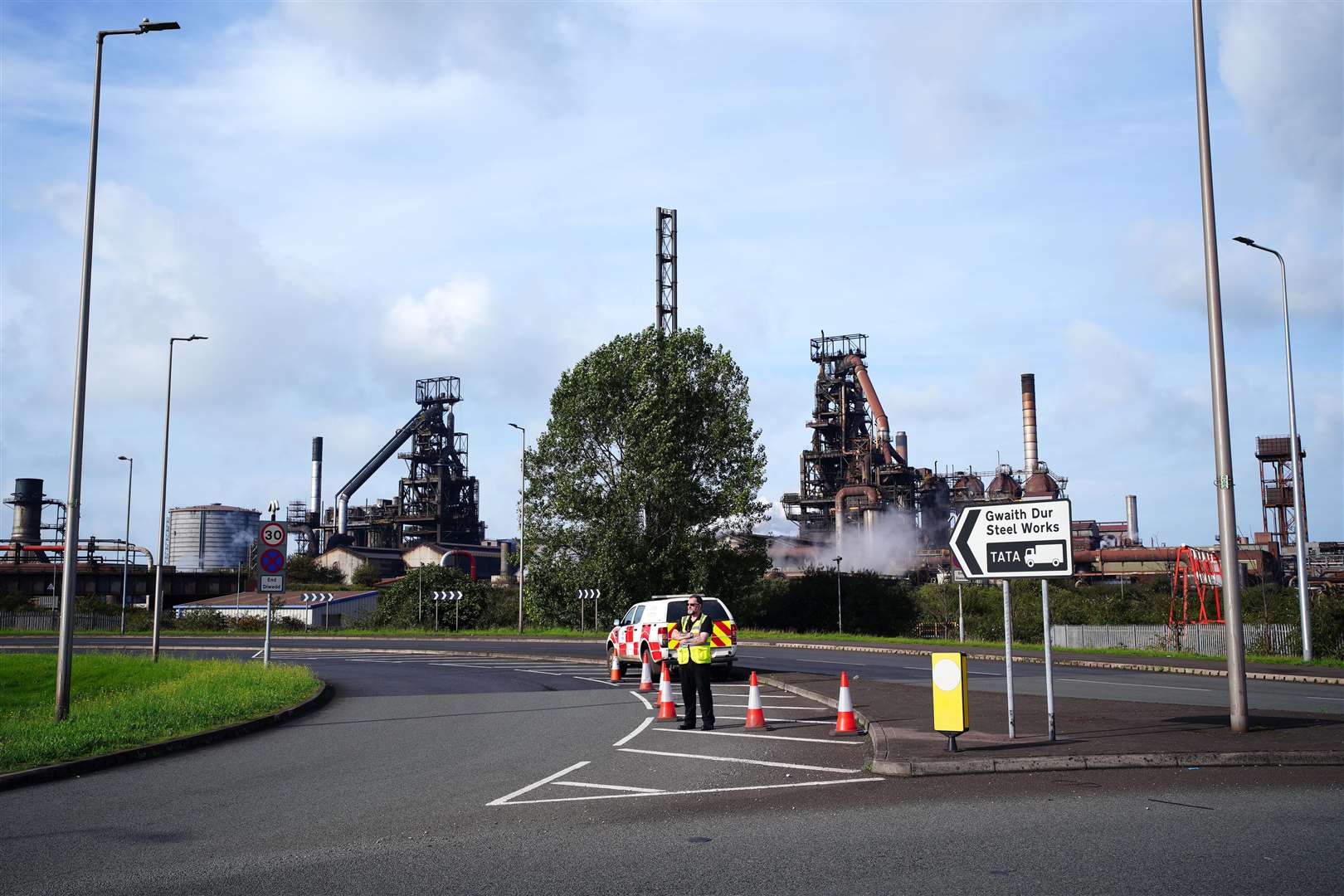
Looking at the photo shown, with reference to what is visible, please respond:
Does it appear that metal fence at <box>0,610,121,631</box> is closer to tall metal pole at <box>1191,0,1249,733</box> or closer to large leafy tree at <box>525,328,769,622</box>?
large leafy tree at <box>525,328,769,622</box>

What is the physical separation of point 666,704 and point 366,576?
3176 inches

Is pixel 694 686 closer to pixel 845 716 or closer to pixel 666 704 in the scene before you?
pixel 666 704

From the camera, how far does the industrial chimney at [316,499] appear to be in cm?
10388

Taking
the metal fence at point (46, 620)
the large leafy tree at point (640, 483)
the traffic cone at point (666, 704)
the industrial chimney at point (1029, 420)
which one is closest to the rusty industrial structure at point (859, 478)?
the industrial chimney at point (1029, 420)

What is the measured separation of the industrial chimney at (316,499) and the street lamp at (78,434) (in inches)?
3582

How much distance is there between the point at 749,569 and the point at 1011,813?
41.9 m

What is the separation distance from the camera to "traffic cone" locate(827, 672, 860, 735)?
13266 millimetres

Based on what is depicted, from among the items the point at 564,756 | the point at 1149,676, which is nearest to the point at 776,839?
the point at 564,756

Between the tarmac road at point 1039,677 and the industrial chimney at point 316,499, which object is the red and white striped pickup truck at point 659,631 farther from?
the industrial chimney at point 316,499

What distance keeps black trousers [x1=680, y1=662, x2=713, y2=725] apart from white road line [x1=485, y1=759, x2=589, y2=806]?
9.62 ft

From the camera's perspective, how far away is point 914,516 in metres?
82.6

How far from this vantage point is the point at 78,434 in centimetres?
1562

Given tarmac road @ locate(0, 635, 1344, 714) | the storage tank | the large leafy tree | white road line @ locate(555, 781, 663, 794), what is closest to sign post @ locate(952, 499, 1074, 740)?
white road line @ locate(555, 781, 663, 794)

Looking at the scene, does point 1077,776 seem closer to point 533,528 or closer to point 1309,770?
point 1309,770
